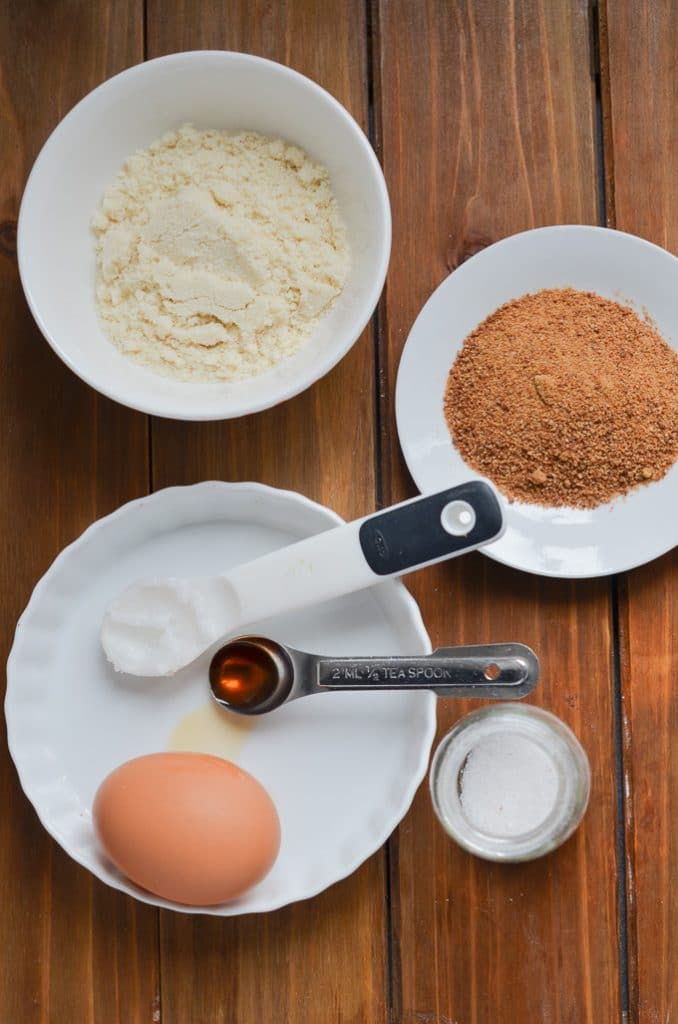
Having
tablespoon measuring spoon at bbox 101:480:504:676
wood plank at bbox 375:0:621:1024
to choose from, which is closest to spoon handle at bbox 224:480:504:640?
tablespoon measuring spoon at bbox 101:480:504:676

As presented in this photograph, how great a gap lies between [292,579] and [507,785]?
25cm

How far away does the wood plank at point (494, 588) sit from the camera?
0.87 metres

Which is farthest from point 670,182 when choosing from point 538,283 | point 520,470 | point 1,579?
point 1,579

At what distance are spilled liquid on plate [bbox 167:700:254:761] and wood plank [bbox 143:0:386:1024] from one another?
156mm

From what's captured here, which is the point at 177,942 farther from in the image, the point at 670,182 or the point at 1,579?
the point at 670,182

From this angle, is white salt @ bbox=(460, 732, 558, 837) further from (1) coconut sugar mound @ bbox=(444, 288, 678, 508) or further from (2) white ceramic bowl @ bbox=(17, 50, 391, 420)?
(2) white ceramic bowl @ bbox=(17, 50, 391, 420)

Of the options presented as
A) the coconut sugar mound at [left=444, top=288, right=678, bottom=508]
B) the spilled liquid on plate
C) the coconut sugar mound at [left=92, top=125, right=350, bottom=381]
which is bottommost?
the spilled liquid on plate

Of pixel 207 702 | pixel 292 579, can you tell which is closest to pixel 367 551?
pixel 292 579

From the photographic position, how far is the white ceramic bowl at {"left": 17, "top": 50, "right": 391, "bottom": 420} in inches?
31.3

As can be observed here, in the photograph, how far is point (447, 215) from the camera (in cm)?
89

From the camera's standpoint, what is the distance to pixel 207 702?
0.86m

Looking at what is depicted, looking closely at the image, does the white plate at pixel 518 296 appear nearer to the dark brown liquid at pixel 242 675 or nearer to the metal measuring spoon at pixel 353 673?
the metal measuring spoon at pixel 353 673

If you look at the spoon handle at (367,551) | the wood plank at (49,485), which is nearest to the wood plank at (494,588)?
the spoon handle at (367,551)

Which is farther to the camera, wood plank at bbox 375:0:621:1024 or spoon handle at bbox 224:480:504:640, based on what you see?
wood plank at bbox 375:0:621:1024
